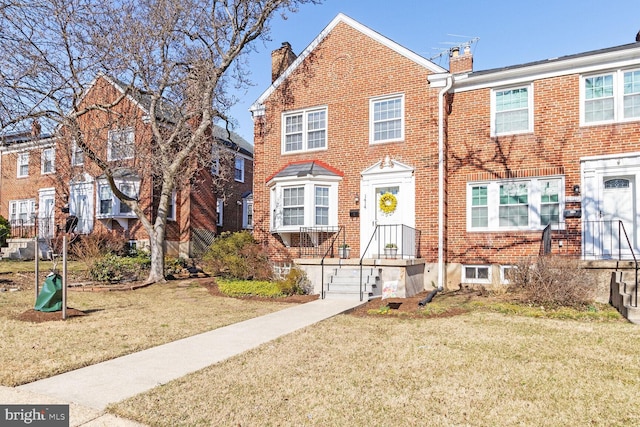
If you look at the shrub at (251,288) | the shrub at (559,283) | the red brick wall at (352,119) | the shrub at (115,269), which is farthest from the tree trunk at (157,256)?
the shrub at (559,283)

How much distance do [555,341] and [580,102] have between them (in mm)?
8231

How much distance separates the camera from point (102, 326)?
7.44 m

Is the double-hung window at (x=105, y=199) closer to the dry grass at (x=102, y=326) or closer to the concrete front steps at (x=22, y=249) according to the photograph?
the concrete front steps at (x=22, y=249)

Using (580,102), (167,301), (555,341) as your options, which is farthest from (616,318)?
(167,301)

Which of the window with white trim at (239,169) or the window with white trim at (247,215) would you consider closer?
the window with white trim at (239,169)

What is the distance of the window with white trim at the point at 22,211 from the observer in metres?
23.5

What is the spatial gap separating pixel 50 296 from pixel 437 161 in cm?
1051

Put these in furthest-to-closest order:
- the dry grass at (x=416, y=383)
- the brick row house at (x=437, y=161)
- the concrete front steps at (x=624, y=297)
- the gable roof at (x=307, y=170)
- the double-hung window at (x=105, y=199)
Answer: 1. the double-hung window at (x=105, y=199)
2. the gable roof at (x=307, y=170)
3. the brick row house at (x=437, y=161)
4. the concrete front steps at (x=624, y=297)
5. the dry grass at (x=416, y=383)

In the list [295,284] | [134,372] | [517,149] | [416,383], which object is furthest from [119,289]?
[517,149]

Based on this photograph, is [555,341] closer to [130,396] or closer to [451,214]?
[130,396]

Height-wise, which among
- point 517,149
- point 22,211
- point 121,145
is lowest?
point 22,211

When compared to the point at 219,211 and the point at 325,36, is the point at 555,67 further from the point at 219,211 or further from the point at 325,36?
the point at 219,211

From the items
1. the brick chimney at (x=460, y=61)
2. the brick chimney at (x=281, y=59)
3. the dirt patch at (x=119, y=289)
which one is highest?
the brick chimney at (x=281, y=59)

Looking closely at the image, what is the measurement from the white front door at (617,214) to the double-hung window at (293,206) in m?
8.68
